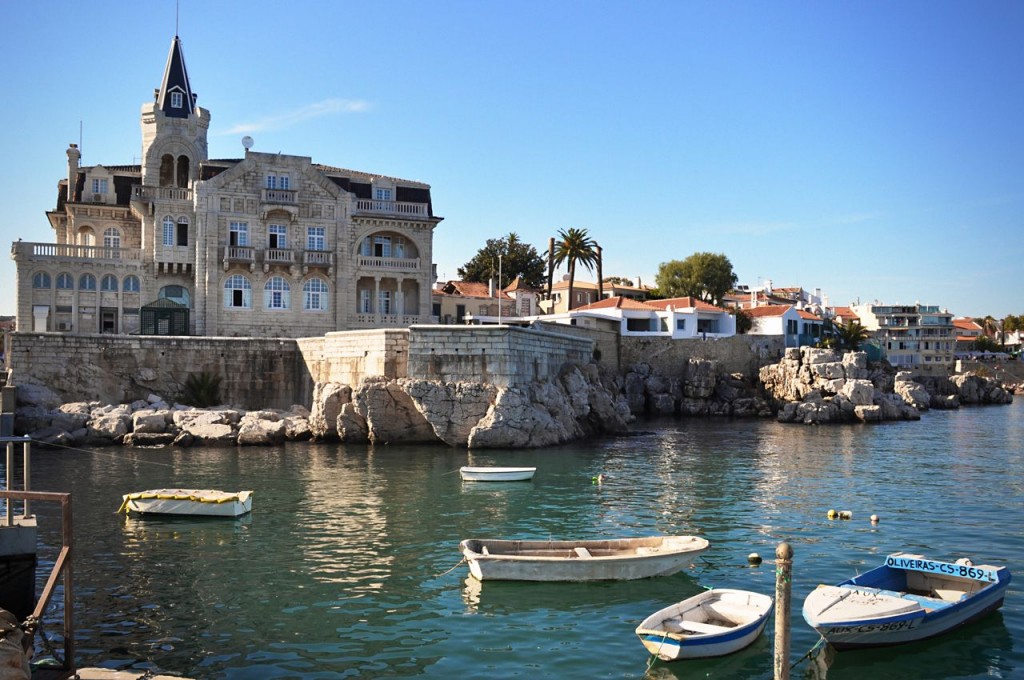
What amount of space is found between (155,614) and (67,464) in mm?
21624

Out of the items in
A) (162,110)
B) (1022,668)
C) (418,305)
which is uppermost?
(162,110)

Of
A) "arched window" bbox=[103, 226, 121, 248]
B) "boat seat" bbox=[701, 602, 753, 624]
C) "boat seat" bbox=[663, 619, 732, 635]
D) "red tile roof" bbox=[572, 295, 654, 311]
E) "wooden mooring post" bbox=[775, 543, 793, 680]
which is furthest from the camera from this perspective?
"red tile roof" bbox=[572, 295, 654, 311]

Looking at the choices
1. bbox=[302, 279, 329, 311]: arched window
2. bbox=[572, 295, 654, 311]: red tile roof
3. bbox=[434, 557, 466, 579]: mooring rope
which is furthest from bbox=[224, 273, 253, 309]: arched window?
bbox=[434, 557, 466, 579]: mooring rope

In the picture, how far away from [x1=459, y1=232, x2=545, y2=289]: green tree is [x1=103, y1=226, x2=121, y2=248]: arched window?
3677 cm

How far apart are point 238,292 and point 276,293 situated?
2.32 meters

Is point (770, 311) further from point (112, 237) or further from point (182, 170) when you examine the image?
point (112, 237)

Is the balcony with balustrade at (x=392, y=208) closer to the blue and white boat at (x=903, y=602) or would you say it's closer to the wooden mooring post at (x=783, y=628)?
the blue and white boat at (x=903, y=602)

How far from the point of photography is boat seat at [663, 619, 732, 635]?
13.0m

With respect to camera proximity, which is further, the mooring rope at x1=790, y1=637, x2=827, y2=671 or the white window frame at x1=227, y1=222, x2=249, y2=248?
the white window frame at x1=227, y1=222, x2=249, y2=248

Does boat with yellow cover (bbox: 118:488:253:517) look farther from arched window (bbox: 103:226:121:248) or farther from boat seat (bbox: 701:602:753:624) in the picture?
arched window (bbox: 103:226:121:248)

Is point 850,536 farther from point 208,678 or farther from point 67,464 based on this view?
point 67,464

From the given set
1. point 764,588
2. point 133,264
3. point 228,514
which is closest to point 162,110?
point 133,264

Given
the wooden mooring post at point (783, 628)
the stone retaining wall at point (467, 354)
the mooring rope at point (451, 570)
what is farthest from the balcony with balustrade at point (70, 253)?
the wooden mooring post at point (783, 628)

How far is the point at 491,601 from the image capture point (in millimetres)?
15883
